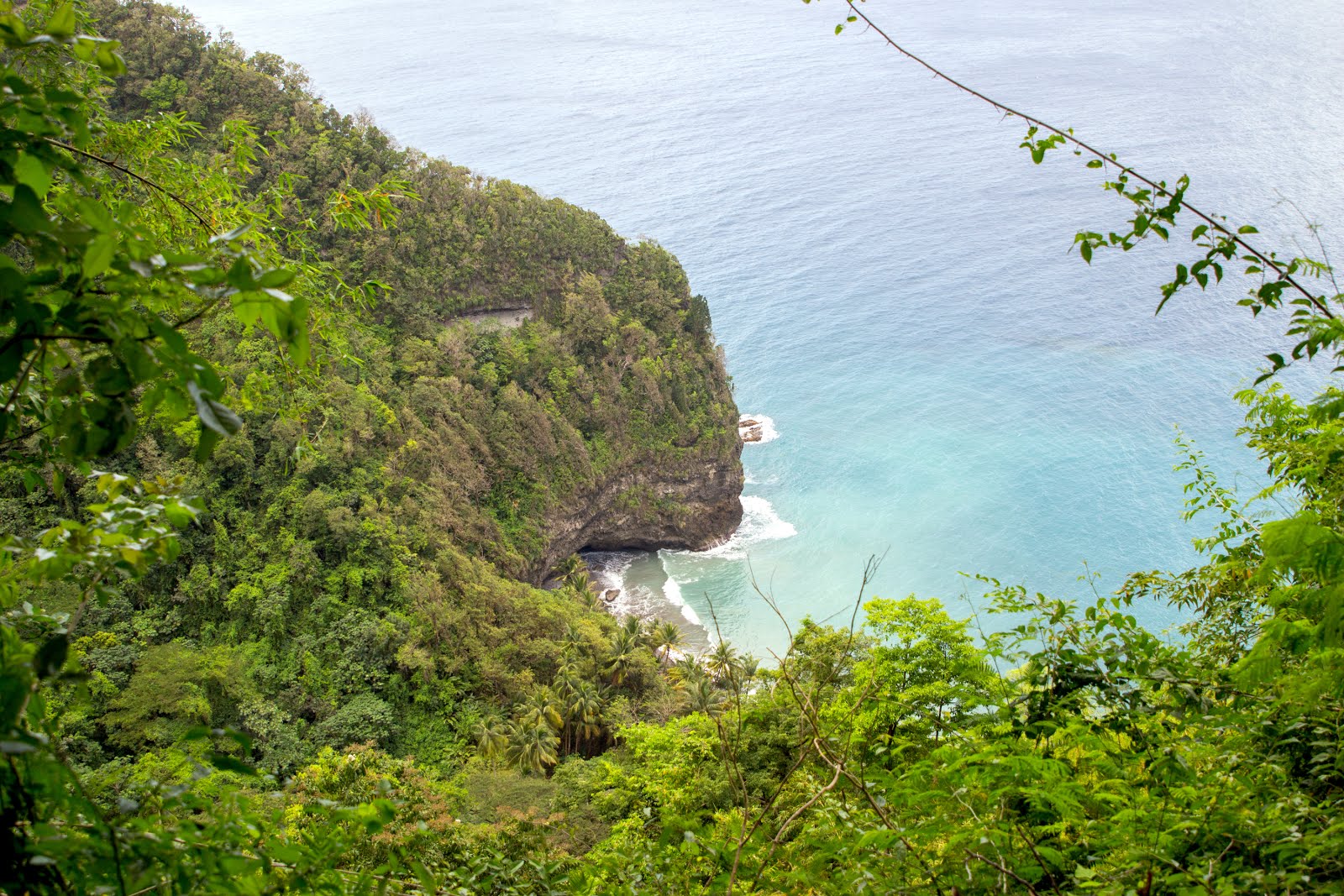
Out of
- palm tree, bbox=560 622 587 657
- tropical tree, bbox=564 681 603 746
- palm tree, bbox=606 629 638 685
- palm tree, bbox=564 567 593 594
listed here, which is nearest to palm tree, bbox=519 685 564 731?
tropical tree, bbox=564 681 603 746

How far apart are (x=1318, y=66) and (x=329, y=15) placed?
107 metres

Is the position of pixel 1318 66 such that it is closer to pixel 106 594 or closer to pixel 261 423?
pixel 261 423

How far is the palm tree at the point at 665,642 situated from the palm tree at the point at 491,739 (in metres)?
7.35

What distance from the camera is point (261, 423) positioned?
25.7 m

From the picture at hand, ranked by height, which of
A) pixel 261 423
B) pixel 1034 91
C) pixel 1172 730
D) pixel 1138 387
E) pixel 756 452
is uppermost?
pixel 1034 91

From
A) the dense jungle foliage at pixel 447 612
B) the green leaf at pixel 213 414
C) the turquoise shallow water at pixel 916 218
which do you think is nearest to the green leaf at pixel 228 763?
the dense jungle foliage at pixel 447 612

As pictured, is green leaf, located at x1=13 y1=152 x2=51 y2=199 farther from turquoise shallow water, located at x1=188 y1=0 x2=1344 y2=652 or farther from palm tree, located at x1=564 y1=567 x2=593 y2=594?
palm tree, located at x1=564 y1=567 x2=593 y2=594

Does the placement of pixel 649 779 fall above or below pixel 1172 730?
below

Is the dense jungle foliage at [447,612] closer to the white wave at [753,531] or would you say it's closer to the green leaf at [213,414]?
the green leaf at [213,414]

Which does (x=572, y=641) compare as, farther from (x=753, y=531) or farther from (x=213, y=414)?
(x=213, y=414)

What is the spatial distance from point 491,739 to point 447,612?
4443 mm

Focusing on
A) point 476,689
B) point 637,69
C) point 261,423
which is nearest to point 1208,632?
point 476,689

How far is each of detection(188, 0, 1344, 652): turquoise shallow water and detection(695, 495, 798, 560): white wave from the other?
0.21m

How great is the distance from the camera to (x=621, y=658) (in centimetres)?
2527
